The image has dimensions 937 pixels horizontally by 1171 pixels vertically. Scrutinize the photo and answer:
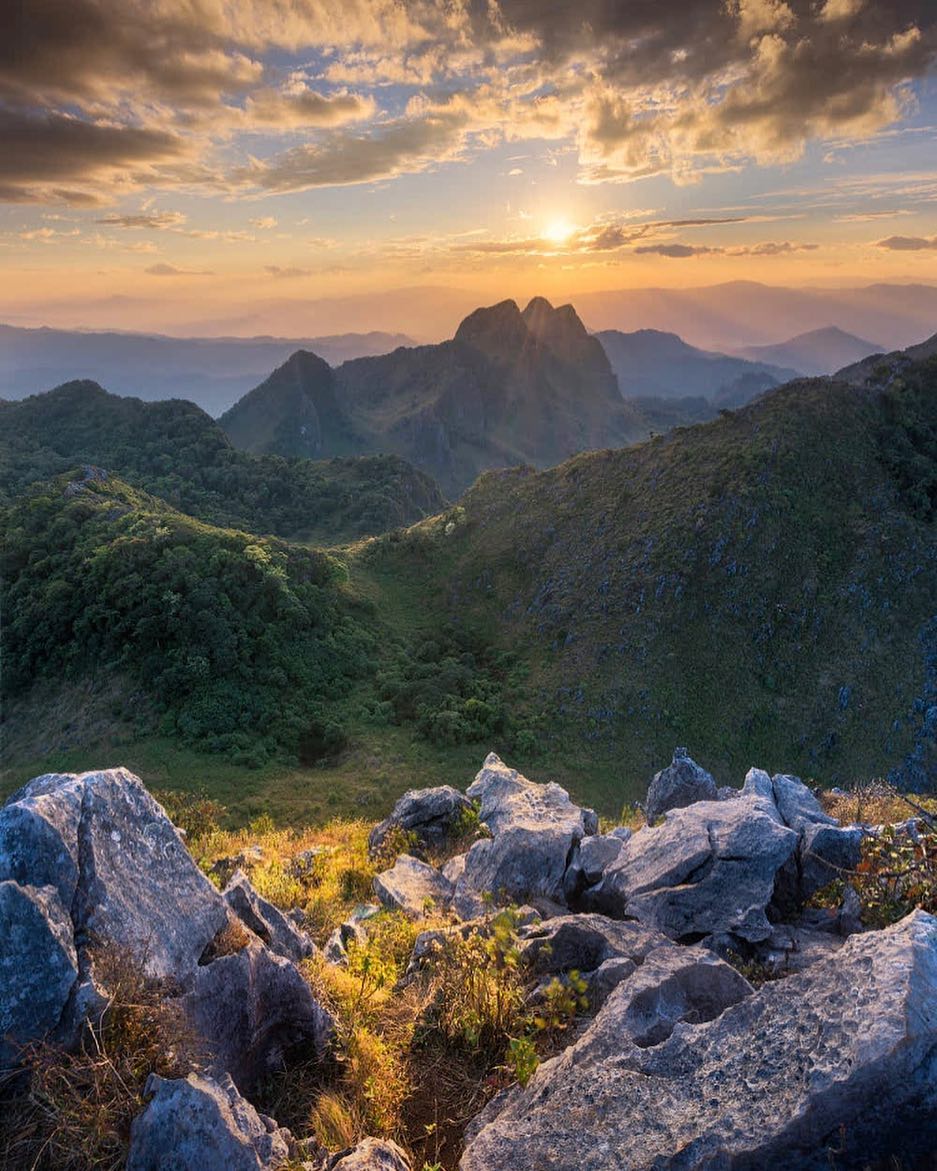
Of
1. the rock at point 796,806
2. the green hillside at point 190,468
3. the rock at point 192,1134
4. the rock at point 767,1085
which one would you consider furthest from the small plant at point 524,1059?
the green hillside at point 190,468

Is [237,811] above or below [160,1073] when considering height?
below

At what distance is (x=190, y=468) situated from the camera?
284 ft

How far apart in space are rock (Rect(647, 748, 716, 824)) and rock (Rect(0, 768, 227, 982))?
1188cm

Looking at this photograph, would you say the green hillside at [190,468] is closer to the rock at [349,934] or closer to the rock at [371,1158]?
the rock at [349,934]

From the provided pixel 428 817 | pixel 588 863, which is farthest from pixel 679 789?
pixel 428 817

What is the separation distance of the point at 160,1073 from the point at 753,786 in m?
12.2

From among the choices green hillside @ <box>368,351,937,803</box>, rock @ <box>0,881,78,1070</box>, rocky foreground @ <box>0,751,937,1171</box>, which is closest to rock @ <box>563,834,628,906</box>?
rocky foreground @ <box>0,751,937,1171</box>

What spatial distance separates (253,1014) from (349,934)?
4143 millimetres

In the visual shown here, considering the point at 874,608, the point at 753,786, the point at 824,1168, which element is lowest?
the point at 874,608

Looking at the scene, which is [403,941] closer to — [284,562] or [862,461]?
[284,562]

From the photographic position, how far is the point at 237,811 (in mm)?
25469

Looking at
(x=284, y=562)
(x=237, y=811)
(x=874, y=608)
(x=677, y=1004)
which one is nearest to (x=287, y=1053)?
(x=677, y=1004)

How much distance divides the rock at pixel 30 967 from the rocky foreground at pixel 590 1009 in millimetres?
14

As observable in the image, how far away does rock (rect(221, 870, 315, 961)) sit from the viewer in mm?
8000
